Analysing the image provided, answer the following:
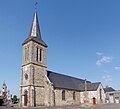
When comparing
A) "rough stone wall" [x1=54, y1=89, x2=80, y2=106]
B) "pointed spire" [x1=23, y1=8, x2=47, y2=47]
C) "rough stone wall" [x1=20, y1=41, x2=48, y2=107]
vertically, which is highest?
"pointed spire" [x1=23, y1=8, x2=47, y2=47]

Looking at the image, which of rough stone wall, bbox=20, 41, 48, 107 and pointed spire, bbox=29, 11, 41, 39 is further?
pointed spire, bbox=29, 11, 41, 39

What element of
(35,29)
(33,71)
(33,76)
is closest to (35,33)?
(35,29)

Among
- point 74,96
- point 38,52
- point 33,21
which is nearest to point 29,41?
point 38,52

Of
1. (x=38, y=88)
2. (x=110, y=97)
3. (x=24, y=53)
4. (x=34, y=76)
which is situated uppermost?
(x=24, y=53)

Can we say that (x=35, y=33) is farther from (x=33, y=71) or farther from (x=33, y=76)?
(x=33, y=76)

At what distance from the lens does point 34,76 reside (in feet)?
111

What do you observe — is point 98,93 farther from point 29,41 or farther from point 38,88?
point 29,41

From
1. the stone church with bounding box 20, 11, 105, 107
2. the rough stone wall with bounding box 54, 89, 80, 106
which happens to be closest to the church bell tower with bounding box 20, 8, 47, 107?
the stone church with bounding box 20, 11, 105, 107

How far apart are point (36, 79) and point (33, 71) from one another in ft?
5.50

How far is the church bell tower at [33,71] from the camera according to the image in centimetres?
3300

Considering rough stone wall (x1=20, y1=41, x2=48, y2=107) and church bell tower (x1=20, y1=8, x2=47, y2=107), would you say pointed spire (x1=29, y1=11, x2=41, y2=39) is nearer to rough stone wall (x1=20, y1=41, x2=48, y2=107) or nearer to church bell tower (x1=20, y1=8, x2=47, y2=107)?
church bell tower (x1=20, y1=8, x2=47, y2=107)

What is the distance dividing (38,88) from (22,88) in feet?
10.7

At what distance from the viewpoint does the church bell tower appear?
33.0 meters

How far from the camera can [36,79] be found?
3425cm
